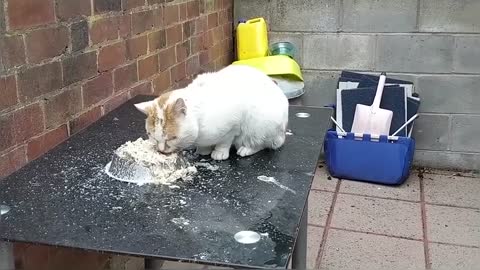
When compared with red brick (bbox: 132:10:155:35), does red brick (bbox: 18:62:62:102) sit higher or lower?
lower

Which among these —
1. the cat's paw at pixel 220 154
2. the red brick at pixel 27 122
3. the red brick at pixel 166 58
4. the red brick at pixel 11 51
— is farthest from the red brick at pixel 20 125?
the red brick at pixel 166 58

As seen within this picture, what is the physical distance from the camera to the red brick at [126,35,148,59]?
2074 mm

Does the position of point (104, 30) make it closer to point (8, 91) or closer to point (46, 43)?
point (46, 43)

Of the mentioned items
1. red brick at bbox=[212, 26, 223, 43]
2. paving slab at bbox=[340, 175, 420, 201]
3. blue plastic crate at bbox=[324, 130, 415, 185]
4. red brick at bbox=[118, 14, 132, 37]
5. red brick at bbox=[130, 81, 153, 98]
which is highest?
red brick at bbox=[118, 14, 132, 37]

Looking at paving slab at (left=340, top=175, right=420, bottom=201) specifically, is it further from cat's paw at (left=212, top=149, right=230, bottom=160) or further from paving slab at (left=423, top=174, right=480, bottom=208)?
cat's paw at (left=212, top=149, right=230, bottom=160)

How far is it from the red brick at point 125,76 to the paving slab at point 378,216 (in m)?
1.29

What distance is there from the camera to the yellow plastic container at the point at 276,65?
316cm

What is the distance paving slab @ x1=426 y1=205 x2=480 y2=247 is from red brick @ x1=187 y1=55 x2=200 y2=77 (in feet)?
4.72

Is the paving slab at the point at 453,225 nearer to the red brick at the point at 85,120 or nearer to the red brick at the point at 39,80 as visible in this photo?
the red brick at the point at 85,120

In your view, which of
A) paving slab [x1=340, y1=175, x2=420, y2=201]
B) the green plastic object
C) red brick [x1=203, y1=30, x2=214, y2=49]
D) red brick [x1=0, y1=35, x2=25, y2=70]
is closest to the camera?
red brick [x1=0, y1=35, x2=25, y2=70]

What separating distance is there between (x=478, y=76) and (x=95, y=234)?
2893 millimetres

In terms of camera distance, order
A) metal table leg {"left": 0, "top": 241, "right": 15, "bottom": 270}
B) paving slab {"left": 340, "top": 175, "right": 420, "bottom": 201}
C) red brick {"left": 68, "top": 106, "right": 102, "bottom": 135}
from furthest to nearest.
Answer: paving slab {"left": 340, "top": 175, "right": 420, "bottom": 201} → red brick {"left": 68, "top": 106, "right": 102, "bottom": 135} → metal table leg {"left": 0, "top": 241, "right": 15, "bottom": 270}

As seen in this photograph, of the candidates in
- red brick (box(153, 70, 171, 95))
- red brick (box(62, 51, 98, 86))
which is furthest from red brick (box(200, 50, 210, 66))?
red brick (box(62, 51, 98, 86))

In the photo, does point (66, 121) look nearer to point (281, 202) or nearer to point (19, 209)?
→ point (19, 209)
